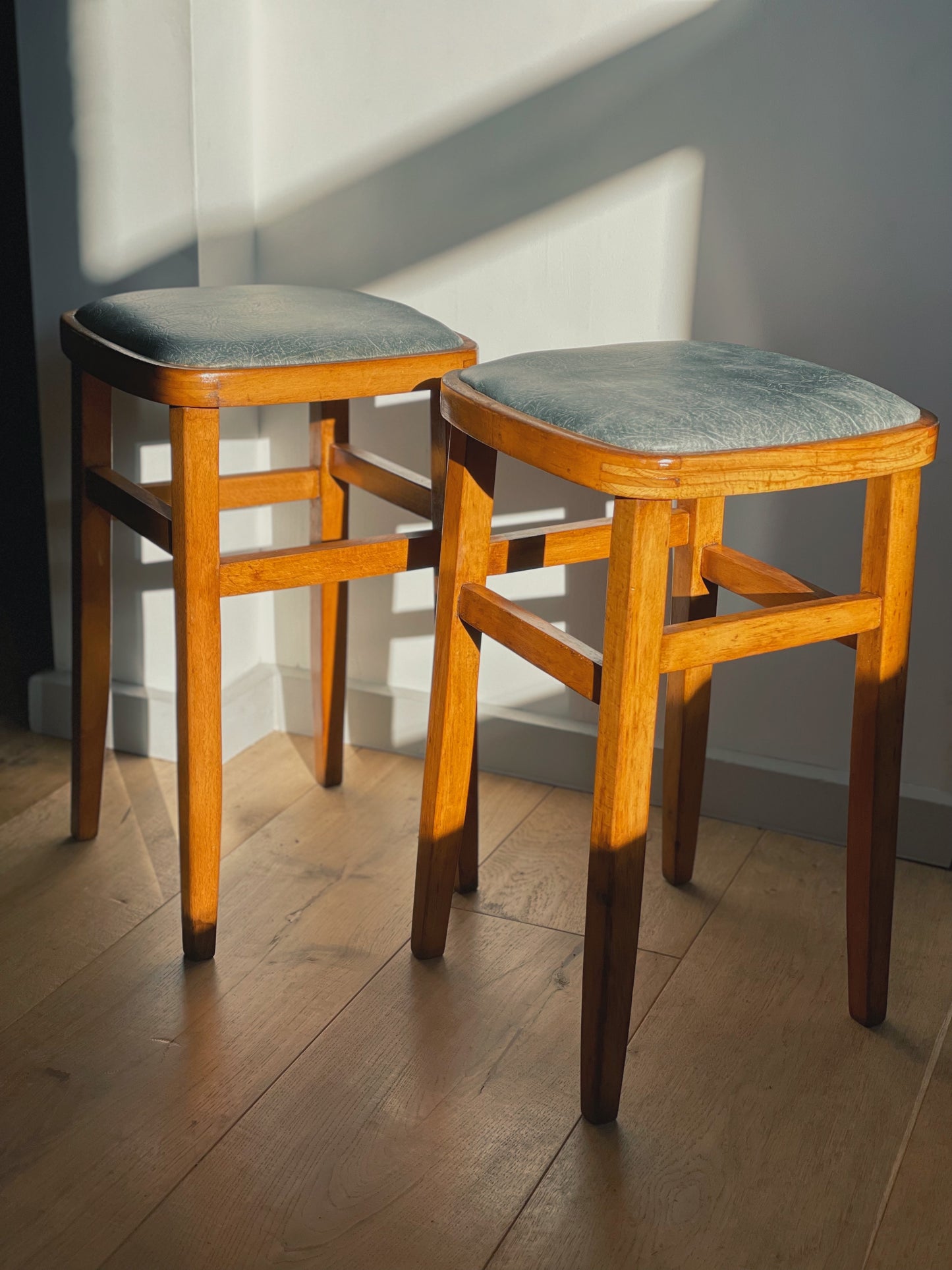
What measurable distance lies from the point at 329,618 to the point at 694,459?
2.58ft

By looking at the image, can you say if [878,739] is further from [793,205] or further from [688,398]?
[793,205]

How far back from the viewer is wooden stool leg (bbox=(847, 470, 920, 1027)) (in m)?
1.10

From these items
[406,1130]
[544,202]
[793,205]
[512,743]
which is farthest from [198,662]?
[793,205]

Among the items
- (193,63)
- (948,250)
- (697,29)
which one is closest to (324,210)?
(193,63)

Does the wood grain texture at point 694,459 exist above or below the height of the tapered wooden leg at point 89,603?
above

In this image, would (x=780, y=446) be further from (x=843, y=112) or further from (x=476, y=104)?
(x=476, y=104)

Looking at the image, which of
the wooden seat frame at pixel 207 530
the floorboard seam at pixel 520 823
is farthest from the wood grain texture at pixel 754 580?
the floorboard seam at pixel 520 823

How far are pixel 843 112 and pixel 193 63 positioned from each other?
773 millimetres

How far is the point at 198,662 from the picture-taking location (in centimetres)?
123

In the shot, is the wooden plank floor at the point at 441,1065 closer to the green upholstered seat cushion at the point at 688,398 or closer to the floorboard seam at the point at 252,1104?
the floorboard seam at the point at 252,1104

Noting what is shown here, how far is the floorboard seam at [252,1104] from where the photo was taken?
0.95m

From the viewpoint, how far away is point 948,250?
1353 millimetres

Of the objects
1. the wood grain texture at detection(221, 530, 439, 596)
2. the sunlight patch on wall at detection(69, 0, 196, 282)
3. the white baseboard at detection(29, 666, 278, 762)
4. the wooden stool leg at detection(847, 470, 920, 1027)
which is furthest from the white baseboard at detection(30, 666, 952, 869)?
the sunlight patch on wall at detection(69, 0, 196, 282)

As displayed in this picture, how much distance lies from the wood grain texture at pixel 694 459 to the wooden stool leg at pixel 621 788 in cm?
3
